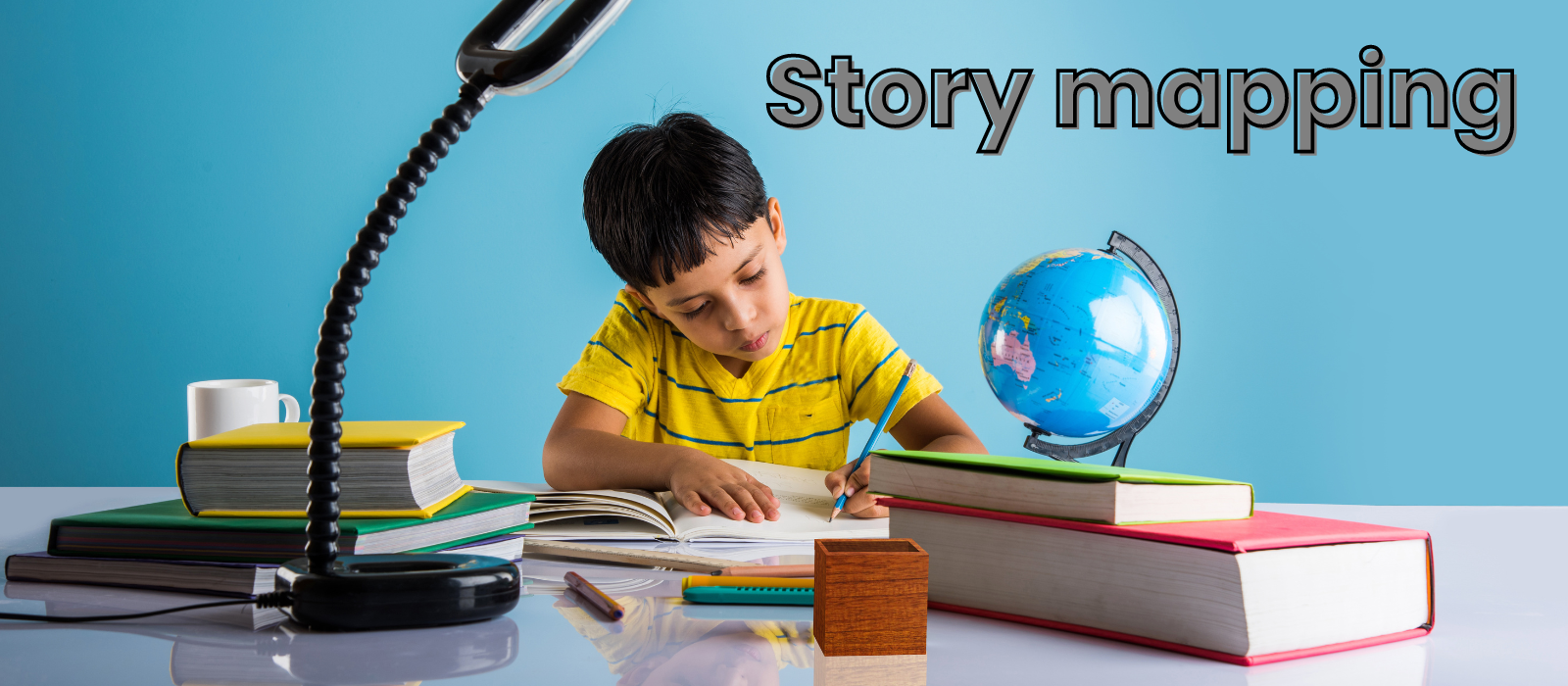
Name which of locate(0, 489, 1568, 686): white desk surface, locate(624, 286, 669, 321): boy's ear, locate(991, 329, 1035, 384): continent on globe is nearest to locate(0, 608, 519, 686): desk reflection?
locate(0, 489, 1568, 686): white desk surface

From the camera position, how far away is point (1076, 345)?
0.98m

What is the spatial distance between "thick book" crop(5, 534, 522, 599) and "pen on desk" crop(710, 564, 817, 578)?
0.56ft

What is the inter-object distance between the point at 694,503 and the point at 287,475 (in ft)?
1.16

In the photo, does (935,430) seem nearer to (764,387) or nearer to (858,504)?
(764,387)

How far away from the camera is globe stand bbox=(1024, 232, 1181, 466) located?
1.03m

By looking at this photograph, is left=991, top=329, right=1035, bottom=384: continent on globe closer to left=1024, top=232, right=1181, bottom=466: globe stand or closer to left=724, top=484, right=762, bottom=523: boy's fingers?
left=1024, top=232, right=1181, bottom=466: globe stand

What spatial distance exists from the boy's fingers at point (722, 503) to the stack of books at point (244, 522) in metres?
0.26

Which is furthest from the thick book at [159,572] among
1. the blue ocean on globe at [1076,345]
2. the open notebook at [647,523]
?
the blue ocean on globe at [1076,345]

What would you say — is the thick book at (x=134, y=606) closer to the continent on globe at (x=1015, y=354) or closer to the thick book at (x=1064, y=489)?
the thick book at (x=1064, y=489)

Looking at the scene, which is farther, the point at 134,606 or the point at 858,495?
the point at 858,495

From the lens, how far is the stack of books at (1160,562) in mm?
463

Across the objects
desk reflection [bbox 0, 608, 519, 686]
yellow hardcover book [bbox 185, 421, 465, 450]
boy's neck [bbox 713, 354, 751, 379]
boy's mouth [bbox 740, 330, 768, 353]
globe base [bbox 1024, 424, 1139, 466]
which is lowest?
desk reflection [bbox 0, 608, 519, 686]

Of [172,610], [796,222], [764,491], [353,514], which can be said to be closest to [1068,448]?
[764,491]

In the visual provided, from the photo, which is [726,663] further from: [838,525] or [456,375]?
[456,375]
